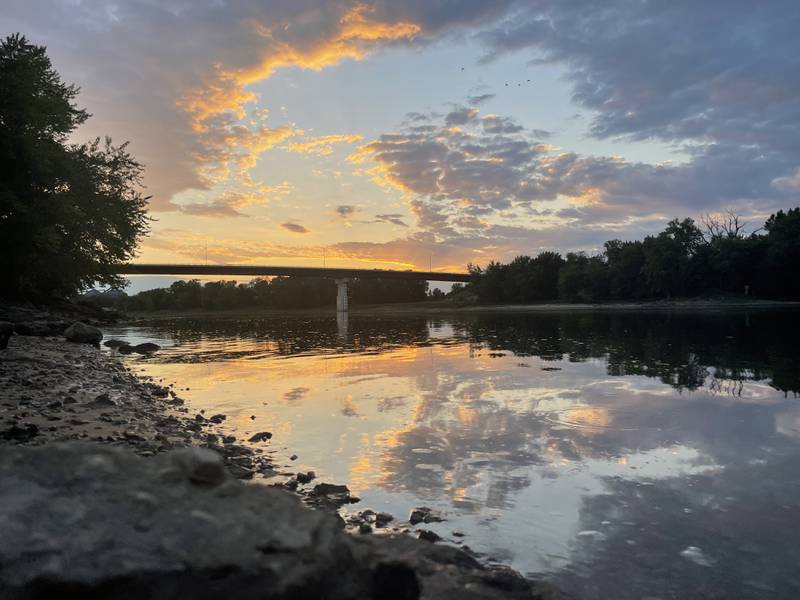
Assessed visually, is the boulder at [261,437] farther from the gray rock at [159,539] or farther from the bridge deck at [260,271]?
the bridge deck at [260,271]

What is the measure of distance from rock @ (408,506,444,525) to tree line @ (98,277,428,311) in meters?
161

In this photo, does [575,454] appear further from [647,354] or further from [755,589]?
[647,354]

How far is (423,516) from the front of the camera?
6.82 m

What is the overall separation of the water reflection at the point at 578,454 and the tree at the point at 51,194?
15.8 m

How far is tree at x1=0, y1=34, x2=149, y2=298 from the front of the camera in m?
28.4

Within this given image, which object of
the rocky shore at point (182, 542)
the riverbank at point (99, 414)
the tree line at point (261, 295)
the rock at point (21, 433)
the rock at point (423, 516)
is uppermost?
the tree line at point (261, 295)

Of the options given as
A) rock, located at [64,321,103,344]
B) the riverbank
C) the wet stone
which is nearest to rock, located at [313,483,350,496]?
the riverbank

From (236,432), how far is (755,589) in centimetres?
Answer: 938

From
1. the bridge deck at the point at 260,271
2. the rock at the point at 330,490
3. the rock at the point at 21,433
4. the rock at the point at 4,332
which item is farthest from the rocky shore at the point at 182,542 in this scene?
the bridge deck at the point at 260,271

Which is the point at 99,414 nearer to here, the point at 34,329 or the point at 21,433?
the point at 21,433

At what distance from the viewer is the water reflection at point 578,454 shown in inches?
231

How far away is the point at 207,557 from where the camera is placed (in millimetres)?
3199

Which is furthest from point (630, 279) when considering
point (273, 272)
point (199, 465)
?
point (199, 465)

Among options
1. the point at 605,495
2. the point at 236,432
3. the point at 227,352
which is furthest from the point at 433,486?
the point at 227,352
